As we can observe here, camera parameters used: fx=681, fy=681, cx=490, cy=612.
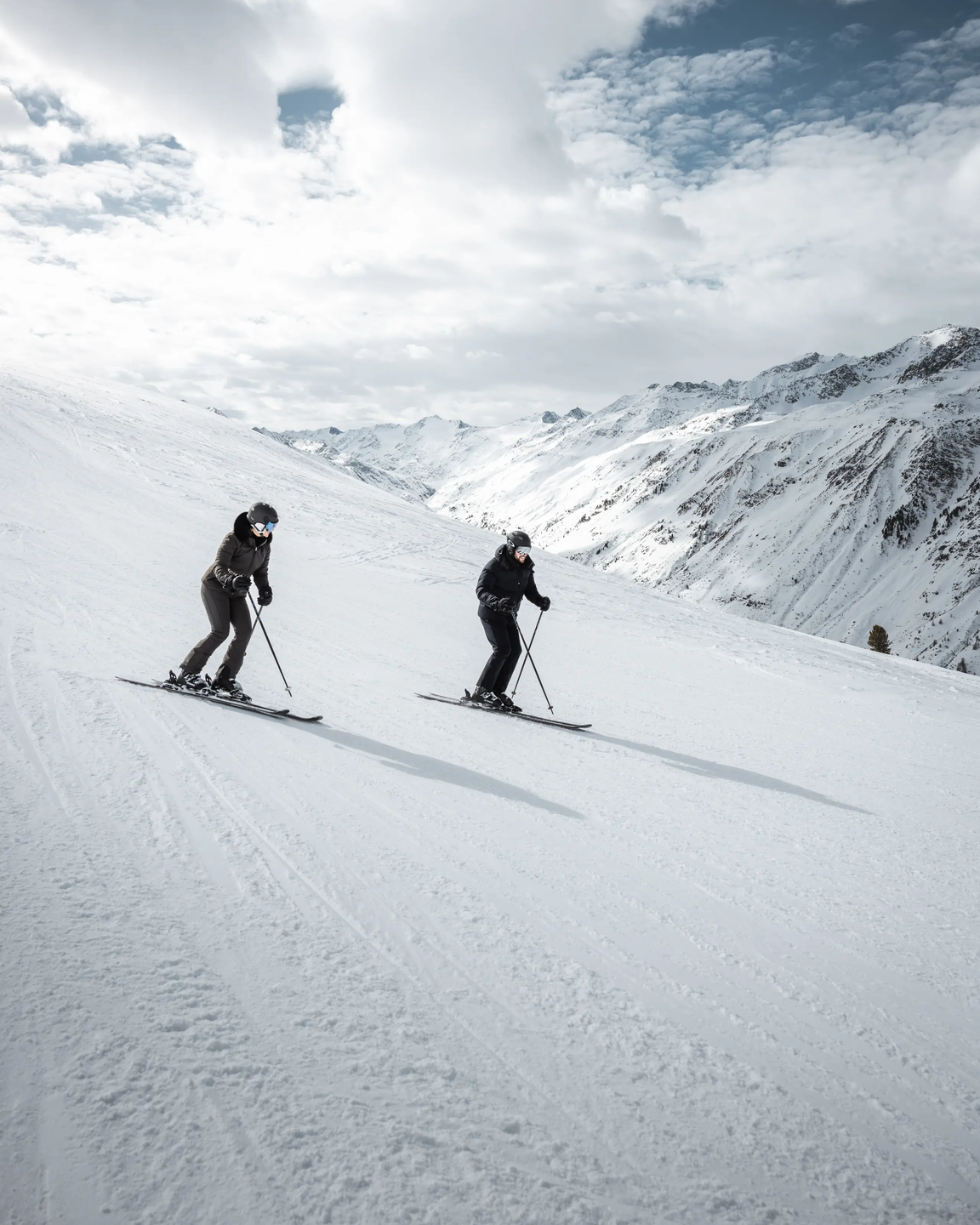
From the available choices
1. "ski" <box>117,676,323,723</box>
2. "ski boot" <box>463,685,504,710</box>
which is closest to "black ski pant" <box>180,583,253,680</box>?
"ski" <box>117,676,323,723</box>

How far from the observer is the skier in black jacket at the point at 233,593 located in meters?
7.75

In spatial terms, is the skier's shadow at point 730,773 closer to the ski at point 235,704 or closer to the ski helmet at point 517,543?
Result: the ski helmet at point 517,543

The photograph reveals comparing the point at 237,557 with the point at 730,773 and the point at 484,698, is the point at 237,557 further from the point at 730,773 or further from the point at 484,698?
the point at 730,773

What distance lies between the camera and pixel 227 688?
780 cm

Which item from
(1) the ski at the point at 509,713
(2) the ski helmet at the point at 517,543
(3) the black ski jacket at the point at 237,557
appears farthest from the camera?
(2) the ski helmet at the point at 517,543

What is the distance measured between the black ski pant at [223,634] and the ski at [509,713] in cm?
236

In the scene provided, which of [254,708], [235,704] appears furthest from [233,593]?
[254,708]

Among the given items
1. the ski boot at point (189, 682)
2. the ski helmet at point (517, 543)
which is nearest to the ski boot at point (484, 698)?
the ski helmet at point (517, 543)

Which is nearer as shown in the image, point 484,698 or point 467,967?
point 467,967

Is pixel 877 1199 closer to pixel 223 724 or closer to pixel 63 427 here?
pixel 223 724

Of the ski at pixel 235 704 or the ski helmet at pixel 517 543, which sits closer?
the ski at pixel 235 704

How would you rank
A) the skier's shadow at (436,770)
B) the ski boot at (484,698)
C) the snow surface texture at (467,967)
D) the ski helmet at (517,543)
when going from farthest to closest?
the ski boot at (484,698)
the ski helmet at (517,543)
the skier's shadow at (436,770)
the snow surface texture at (467,967)

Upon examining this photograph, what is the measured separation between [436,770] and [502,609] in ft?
10.7

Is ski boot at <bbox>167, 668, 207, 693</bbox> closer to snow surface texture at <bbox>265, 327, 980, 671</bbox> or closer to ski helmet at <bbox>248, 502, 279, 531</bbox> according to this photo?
ski helmet at <bbox>248, 502, 279, 531</bbox>
